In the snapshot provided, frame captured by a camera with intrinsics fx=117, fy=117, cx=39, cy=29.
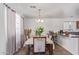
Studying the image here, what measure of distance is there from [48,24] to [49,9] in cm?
22

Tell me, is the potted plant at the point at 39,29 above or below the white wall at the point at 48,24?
below

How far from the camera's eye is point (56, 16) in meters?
1.82

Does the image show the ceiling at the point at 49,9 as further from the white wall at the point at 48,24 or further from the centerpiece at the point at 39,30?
the centerpiece at the point at 39,30

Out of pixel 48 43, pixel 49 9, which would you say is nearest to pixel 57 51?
pixel 48 43

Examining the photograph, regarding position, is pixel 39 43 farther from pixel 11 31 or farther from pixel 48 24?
pixel 11 31

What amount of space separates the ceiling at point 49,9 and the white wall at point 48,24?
0.06 m

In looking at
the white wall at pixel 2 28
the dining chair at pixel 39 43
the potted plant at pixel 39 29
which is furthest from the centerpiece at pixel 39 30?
the white wall at pixel 2 28

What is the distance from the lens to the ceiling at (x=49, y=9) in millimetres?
1616

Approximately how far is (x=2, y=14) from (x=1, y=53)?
→ 1.72ft

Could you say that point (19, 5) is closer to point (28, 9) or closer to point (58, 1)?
point (28, 9)

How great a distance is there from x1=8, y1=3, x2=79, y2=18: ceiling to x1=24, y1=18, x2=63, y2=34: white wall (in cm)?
6

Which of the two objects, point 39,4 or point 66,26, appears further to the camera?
point 66,26

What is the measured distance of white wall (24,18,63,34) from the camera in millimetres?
1723
